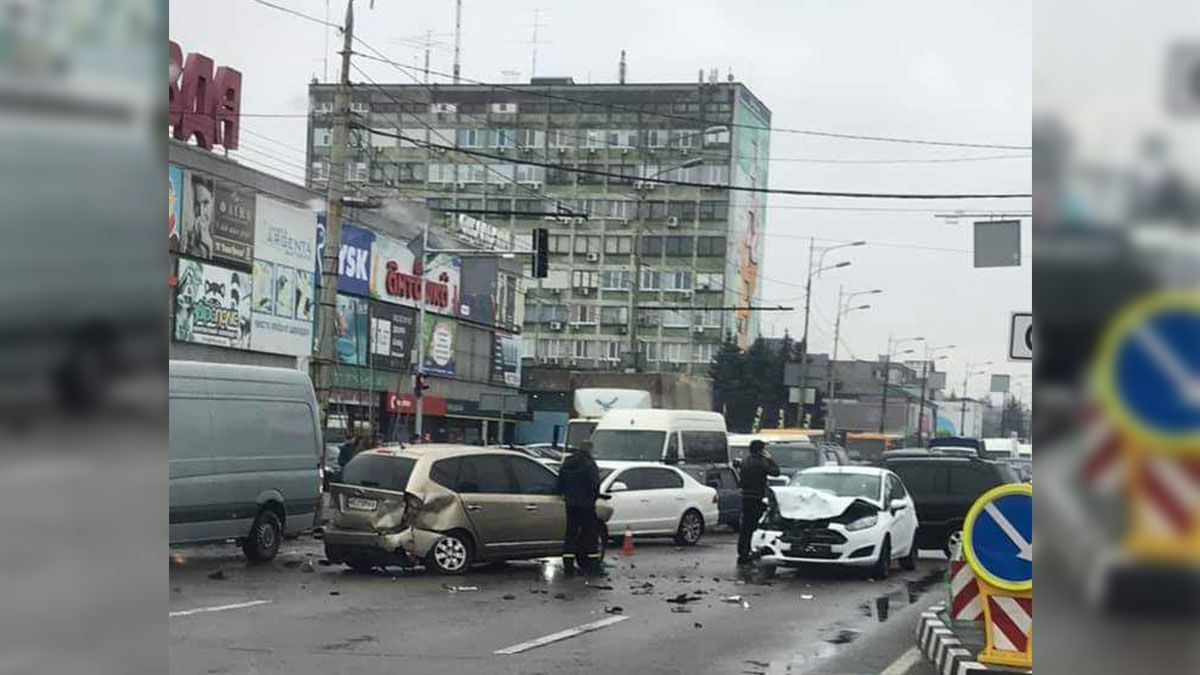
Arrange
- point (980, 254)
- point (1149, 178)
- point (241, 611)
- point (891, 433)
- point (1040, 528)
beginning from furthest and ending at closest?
point (891, 433)
point (241, 611)
point (980, 254)
point (1040, 528)
point (1149, 178)

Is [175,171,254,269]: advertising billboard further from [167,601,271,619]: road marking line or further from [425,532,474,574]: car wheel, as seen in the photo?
[425,532,474,574]: car wheel

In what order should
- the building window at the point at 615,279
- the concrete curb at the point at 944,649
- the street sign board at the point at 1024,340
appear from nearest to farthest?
1. the street sign board at the point at 1024,340
2. the concrete curb at the point at 944,649
3. the building window at the point at 615,279

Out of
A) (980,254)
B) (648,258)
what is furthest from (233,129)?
(980,254)

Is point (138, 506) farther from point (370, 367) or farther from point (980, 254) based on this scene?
point (370, 367)

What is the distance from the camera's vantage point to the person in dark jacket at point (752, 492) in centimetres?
1591

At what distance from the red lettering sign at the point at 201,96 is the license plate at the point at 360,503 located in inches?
229

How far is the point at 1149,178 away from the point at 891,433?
32.6ft

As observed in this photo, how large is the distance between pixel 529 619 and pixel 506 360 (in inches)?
139

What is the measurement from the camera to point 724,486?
21.7 metres

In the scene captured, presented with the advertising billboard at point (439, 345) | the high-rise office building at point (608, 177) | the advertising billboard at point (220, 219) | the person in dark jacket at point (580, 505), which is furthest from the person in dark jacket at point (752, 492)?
the advertising billboard at point (220, 219)

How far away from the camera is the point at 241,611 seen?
10930 millimetres

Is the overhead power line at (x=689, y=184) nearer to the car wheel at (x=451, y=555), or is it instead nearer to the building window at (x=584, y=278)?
the building window at (x=584, y=278)

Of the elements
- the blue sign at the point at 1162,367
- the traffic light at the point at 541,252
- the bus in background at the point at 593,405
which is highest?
the traffic light at the point at 541,252

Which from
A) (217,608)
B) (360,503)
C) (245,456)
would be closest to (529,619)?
(217,608)
